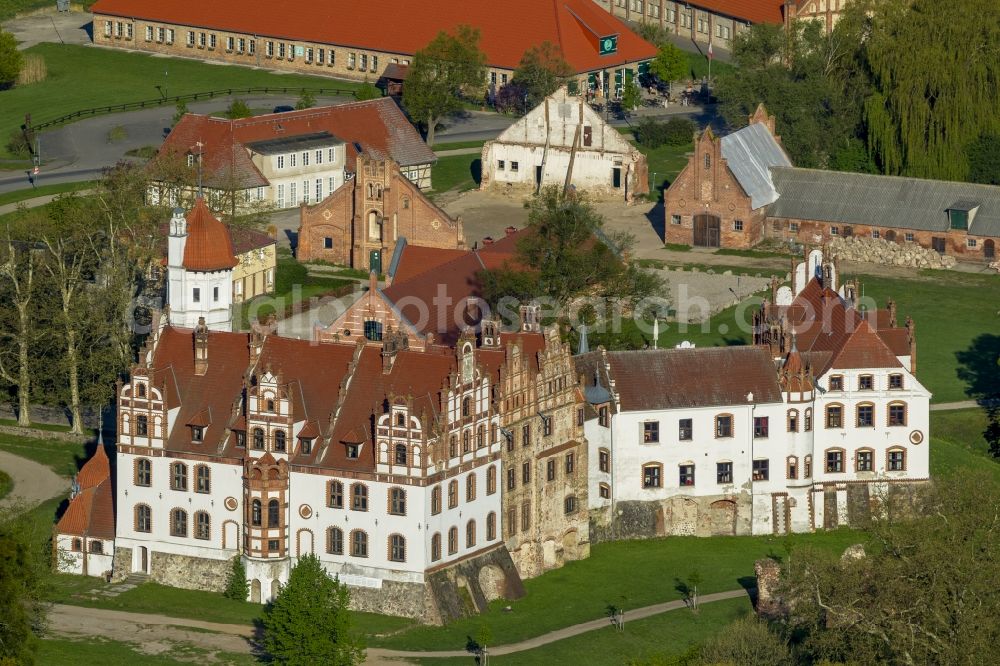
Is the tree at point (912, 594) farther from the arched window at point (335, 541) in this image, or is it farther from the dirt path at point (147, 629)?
the dirt path at point (147, 629)

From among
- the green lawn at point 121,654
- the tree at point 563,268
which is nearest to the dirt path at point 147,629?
the green lawn at point 121,654

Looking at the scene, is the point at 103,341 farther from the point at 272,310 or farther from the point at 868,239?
the point at 868,239

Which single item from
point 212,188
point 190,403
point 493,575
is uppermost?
point 212,188

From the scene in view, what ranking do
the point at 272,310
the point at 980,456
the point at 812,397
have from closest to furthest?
the point at 812,397, the point at 980,456, the point at 272,310

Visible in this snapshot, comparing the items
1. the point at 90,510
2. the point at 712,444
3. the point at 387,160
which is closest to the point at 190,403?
the point at 90,510

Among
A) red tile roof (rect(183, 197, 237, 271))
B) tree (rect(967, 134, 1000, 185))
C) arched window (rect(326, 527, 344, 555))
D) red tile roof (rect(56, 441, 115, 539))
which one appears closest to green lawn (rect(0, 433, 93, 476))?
red tile roof (rect(56, 441, 115, 539))

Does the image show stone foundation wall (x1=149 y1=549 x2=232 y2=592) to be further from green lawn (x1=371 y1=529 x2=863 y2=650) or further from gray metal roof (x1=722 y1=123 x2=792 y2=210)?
gray metal roof (x1=722 y1=123 x2=792 y2=210)

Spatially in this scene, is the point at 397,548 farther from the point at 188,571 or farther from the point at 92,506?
the point at 92,506
